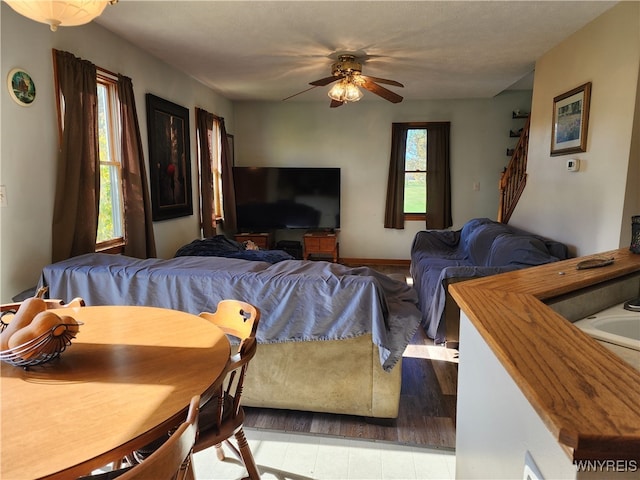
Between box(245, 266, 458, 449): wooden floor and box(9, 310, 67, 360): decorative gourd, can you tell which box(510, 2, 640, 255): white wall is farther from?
box(9, 310, 67, 360): decorative gourd

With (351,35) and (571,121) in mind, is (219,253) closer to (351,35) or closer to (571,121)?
(351,35)

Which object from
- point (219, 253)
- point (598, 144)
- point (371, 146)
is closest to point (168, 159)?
point (219, 253)

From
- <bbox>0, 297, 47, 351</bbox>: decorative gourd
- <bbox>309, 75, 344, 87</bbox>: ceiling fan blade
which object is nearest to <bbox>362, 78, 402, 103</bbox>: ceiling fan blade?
<bbox>309, 75, 344, 87</bbox>: ceiling fan blade

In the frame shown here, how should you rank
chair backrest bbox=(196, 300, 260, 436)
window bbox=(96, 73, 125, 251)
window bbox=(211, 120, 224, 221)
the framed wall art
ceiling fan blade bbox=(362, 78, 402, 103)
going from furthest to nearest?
window bbox=(211, 120, 224, 221) < ceiling fan blade bbox=(362, 78, 402, 103) < window bbox=(96, 73, 125, 251) < the framed wall art < chair backrest bbox=(196, 300, 260, 436)

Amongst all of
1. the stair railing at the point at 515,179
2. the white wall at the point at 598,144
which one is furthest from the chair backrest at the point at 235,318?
the stair railing at the point at 515,179

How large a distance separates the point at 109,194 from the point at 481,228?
3.68 meters

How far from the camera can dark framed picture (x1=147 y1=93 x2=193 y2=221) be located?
4.02 metres

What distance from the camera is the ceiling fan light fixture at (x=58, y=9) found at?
134 cm

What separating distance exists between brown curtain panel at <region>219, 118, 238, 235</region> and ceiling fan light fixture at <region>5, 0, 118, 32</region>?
4.45m

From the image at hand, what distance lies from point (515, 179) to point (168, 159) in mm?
4042

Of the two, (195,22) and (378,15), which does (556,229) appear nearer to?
(378,15)

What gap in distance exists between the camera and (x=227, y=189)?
5949 millimetres

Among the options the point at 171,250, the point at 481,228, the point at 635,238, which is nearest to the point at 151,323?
the point at 635,238

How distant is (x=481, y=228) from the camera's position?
4.38 metres
